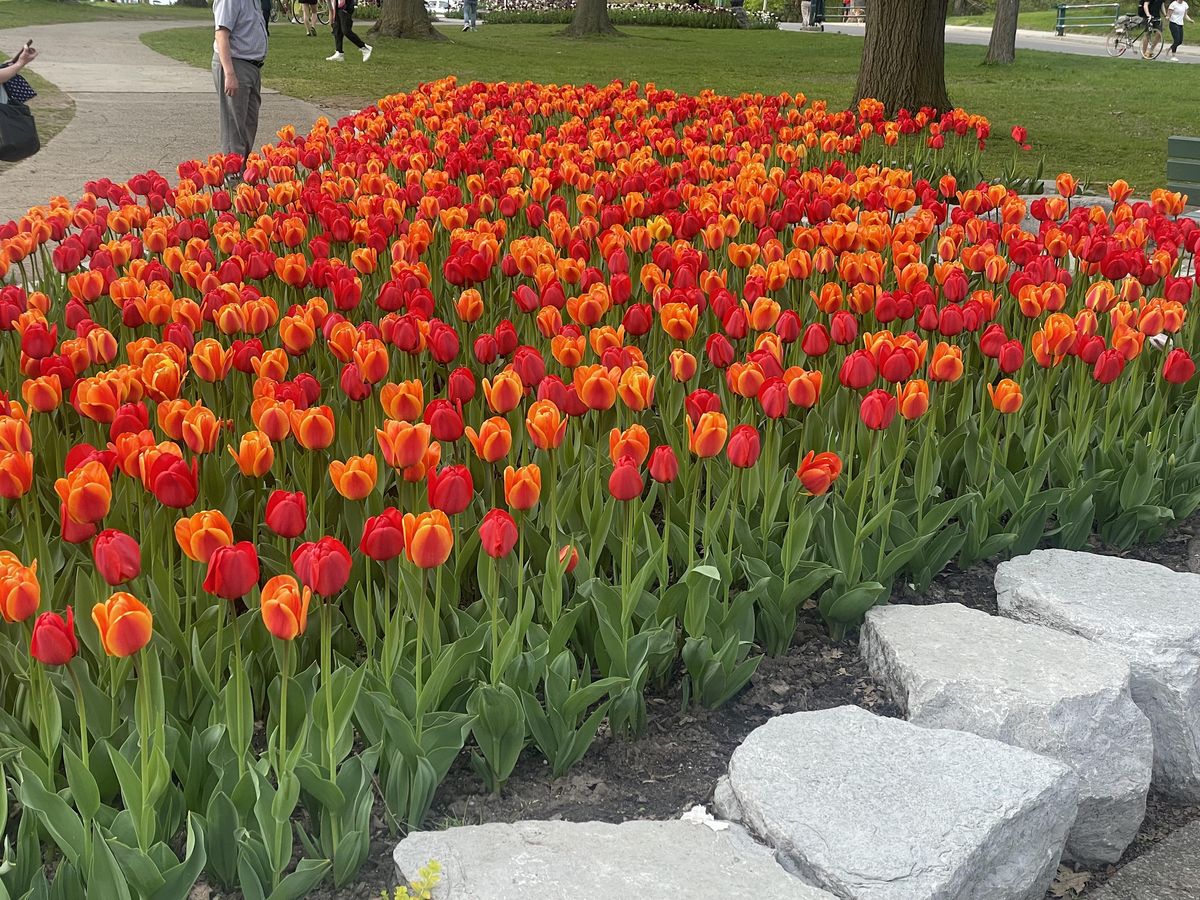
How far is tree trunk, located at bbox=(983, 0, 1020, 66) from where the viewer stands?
23938 mm

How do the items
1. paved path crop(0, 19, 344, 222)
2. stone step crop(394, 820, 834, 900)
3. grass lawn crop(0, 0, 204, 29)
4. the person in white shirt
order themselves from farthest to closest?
grass lawn crop(0, 0, 204, 29) < the person in white shirt < paved path crop(0, 19, 344, 222) < stone step crop(394, 820, 834, 900)

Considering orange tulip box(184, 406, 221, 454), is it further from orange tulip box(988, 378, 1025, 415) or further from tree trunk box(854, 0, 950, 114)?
tree trunk box(854, 0, 950, 114)

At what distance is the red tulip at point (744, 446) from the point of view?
264cm

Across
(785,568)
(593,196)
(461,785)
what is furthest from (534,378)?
(593,196)

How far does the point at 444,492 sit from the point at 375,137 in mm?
6052

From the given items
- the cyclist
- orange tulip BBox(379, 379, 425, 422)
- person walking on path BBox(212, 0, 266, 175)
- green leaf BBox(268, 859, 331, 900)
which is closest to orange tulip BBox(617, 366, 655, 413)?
orange tulip BBox(379, 379, 425, 422)

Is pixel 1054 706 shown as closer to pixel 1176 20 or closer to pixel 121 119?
pixel 121 119

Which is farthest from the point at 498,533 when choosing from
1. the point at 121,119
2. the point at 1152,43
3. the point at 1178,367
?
the point at 1152,43

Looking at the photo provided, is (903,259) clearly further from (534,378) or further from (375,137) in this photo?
(375,137)

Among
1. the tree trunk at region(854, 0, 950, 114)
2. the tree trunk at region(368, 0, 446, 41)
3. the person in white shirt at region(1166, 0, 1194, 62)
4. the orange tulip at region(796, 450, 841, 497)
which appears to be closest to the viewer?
the orange tulip at region(796, 450, 841, 497)

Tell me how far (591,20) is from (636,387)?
29720mm

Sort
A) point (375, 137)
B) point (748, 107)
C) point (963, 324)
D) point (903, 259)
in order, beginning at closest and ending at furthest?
point (963, 324) → point (903, 259) → point (375, 137) → point (748, 107)

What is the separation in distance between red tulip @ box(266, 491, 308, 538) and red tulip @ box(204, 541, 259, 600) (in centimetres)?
22

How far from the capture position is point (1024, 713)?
8.29ft
